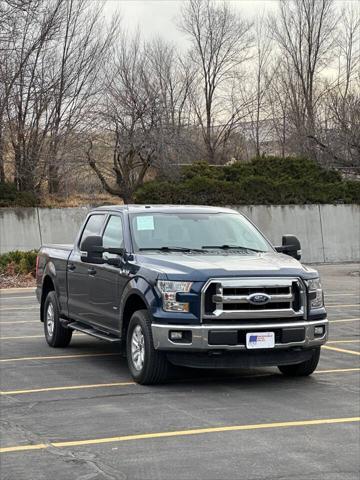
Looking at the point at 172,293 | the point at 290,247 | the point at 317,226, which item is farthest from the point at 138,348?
the point at 317,226

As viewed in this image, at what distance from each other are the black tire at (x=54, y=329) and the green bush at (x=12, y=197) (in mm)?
18510

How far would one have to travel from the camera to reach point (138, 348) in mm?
8445

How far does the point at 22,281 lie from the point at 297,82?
28325 mm

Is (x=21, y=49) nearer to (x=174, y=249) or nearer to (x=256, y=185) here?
(x=256, y=185)

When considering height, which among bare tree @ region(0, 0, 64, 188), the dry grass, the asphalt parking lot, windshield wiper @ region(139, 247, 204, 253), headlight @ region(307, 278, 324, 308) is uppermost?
bare tree @ region(0, 0, 64, 188)

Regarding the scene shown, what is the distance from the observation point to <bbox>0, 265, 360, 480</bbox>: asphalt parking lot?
5586 millimetres

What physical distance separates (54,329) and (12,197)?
1913cm

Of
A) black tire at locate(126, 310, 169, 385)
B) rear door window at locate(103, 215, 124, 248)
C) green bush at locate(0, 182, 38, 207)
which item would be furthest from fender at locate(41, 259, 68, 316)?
green bush at locate(0, 182, 38, 207)

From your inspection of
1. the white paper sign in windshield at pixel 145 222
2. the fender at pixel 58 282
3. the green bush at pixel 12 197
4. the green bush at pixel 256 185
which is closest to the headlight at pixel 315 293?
the white paper sign in windshield at pixel 145 222

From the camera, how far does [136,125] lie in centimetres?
3275

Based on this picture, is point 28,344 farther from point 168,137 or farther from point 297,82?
point 297,82

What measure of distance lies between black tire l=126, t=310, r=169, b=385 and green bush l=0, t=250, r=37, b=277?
15520 millimetres

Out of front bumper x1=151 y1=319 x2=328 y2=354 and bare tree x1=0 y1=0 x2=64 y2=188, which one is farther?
bare tree x1=0 y1=0 x2=64 y2=188

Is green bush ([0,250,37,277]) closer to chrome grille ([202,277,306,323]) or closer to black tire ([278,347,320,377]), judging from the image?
black tire ([278,347,320,377])
